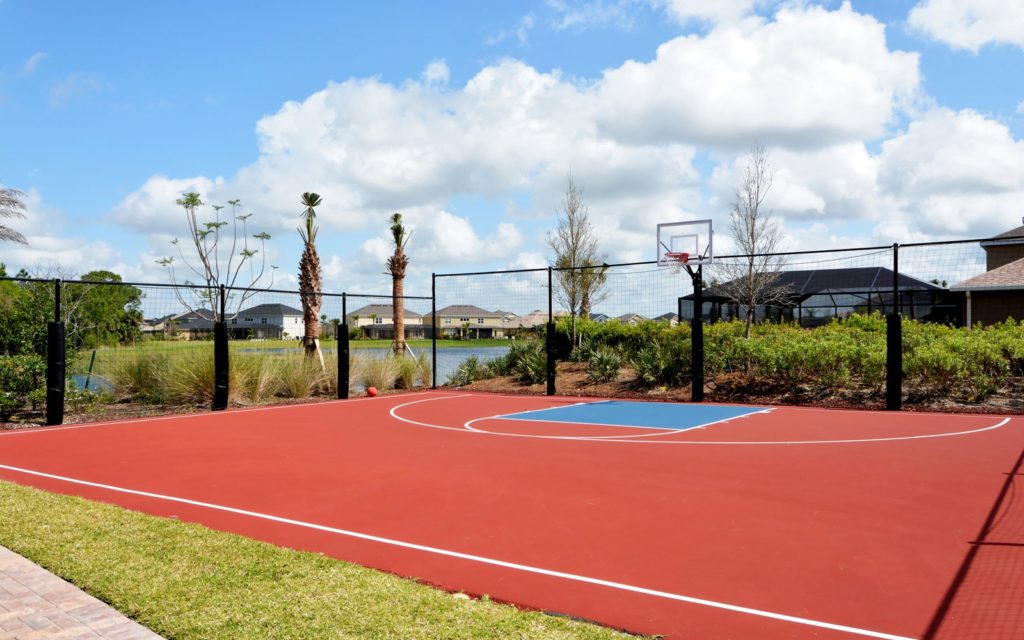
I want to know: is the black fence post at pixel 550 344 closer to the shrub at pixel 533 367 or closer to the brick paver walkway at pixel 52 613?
the shrub at pixel 533 367

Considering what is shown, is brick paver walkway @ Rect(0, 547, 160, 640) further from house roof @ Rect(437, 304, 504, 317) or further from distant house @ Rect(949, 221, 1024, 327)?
A: distant house @ Rect(949, 221, 1024, 327)

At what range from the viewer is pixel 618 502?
630 cm

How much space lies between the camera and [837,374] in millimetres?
15008

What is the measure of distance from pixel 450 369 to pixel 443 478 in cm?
1281

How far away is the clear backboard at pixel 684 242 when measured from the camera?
54.9 ft

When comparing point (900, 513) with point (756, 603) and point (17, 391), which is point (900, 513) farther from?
point (17, 391)

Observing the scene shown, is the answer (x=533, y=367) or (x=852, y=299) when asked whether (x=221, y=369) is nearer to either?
(x=533, y=367)

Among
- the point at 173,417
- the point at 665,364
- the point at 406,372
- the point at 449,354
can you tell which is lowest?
the point at 173,417

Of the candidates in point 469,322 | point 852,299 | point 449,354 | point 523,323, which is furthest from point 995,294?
point 449,354

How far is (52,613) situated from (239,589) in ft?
3.01

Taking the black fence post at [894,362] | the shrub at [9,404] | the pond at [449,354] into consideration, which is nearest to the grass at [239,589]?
the shrub at [9,404]

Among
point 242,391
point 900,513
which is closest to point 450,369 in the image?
point 242,391

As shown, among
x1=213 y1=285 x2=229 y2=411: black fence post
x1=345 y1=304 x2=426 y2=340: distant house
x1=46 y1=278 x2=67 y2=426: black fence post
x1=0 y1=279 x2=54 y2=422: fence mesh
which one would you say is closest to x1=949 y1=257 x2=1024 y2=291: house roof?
x1=345 y1=304 x2=426 y2=340: distant house

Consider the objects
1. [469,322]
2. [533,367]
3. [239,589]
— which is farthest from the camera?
[469,322]
